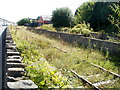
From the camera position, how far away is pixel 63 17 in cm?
2808

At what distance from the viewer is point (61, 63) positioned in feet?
22.8

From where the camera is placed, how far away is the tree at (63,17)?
28047mm

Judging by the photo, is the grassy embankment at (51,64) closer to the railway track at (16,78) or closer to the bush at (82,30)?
the railway track at (16,78)

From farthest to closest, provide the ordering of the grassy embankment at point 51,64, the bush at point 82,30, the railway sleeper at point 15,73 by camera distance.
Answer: the bush at point 82,30
the grassy embankment at point 51,64
the railway sleeper at point 15,73

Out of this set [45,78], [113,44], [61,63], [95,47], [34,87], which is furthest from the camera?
[95,47]

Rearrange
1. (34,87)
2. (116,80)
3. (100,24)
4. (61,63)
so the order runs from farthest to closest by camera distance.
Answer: (100,24) → (61,63) → (116,80) → (34,87)

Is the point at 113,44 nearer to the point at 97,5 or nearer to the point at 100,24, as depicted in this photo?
the point at 100,24

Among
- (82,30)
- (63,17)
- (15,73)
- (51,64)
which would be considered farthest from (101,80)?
(63,17)

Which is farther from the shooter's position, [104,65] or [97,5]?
[97,5]

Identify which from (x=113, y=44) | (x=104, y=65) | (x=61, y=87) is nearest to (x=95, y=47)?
(x=113, y=44)

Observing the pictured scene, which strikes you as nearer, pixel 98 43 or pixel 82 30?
pixel 98 43

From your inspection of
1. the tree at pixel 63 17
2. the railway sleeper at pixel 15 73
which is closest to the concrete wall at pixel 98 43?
the railway sleeper at pixel 15 73

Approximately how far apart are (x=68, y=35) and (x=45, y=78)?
42.0 feet

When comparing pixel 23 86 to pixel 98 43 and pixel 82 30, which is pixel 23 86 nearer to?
pixel 98 43
